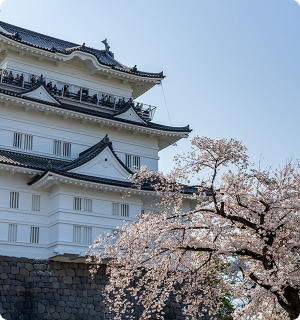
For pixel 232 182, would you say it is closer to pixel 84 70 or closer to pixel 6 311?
pixel 6 311

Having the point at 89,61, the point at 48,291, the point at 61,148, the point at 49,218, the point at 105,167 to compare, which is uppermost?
the point at 89,61

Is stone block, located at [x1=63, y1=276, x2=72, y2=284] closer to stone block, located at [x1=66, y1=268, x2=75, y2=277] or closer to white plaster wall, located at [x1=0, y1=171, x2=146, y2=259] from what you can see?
stone block, located at [x1=66, y1=268, x2=75, y2=277]

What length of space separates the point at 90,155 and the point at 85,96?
455 cm

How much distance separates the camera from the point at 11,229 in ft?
69.0

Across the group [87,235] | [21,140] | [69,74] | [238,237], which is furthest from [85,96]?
[238,237]

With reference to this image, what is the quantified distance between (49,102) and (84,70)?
4.17m

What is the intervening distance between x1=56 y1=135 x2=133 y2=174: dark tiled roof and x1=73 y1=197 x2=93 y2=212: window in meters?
1.46

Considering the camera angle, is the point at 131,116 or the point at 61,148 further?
the point at 131,116

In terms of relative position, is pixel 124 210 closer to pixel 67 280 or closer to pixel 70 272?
pixel 70 272

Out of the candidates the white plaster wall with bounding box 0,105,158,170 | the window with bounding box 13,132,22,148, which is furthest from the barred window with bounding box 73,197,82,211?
the window with bounding box 13,132,22,148

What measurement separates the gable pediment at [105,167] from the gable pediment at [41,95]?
11.1ft

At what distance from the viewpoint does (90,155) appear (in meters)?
22.8

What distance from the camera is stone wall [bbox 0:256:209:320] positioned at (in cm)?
1981

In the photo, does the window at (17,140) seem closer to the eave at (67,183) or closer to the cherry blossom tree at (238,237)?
the eave at (67,183)
